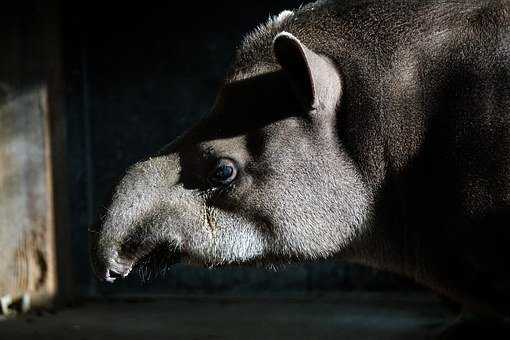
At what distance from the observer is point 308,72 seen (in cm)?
404

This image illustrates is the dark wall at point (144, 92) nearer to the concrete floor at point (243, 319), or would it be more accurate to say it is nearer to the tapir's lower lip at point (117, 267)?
the concrete floor at point (243, 319)

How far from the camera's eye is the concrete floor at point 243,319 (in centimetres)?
607

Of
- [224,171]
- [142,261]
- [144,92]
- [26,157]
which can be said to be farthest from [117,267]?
[144,92]

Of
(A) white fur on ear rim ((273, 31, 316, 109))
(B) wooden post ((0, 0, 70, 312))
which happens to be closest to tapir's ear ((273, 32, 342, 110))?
(A) white fur on ear rim ((273, 31, 316, 109))

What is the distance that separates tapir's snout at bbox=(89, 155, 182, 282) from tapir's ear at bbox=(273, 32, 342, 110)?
0.63 m

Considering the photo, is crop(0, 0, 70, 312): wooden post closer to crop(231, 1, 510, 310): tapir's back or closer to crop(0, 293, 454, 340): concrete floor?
crop(0, 293, 454, 340): concrete floor

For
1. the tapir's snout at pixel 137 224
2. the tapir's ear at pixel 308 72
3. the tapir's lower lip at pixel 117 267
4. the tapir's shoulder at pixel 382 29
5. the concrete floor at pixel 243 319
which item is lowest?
the concrete floor at pixel 243 319

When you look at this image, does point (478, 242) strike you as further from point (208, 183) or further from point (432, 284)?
point (208, 183)

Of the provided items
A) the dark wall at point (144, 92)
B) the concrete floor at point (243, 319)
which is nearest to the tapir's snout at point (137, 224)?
the concrete floor at point (243, 319)

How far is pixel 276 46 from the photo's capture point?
405 centimetres

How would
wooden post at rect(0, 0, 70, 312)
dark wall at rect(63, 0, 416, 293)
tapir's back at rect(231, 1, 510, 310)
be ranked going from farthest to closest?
dark wall at rect(63, 0, 416, 293)
wooden post at rect(0, 0, 70, 312)
tapir's back at rect(231, 1, 510, 310)

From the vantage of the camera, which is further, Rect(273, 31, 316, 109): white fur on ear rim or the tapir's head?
the tapir's head

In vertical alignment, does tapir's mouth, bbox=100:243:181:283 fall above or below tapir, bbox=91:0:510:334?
below

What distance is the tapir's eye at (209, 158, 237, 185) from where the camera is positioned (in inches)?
166
